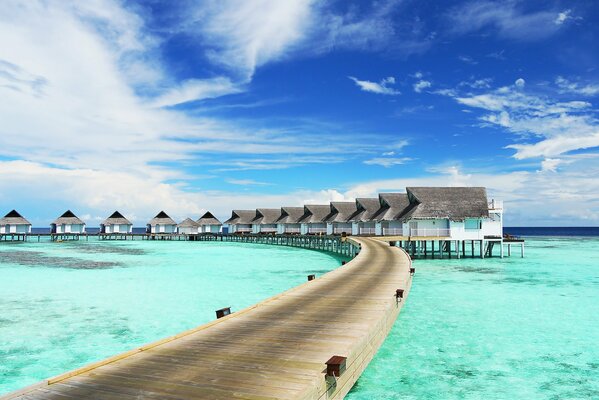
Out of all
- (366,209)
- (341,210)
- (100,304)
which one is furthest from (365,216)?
(100,304)

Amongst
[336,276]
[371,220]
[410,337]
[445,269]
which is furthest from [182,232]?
[410,337]

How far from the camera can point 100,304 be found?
19625 millimetres

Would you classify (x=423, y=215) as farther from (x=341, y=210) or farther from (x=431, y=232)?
(x=341, y=210)

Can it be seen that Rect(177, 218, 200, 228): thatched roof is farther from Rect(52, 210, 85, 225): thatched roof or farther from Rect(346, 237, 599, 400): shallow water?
Rect(346, 237, 599, 400): shallow water

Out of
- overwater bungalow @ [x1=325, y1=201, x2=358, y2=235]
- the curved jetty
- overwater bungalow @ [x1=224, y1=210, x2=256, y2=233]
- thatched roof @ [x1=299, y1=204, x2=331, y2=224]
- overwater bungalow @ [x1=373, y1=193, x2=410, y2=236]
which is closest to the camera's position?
the curved jetty

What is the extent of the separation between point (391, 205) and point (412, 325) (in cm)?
3673

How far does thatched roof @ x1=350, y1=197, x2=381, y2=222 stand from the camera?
189 feet

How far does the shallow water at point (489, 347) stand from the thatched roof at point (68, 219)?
8149cm

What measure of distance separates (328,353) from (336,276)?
11.3 metres

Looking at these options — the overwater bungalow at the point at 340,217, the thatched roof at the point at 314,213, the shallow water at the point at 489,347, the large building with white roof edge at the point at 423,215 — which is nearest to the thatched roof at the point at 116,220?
the thatched roof at the point at 314,213

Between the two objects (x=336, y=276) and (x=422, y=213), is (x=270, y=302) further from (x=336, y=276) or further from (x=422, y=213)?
(x=422, y=213)

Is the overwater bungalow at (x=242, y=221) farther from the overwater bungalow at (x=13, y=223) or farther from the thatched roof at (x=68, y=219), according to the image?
the overwater bungalow at (x=13, y=223)

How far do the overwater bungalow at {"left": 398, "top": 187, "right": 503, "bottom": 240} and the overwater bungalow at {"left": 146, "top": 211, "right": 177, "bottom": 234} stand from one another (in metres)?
64.0

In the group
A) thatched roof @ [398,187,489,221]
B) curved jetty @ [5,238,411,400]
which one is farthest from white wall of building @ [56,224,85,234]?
curved jetty @ [5,238,411,400]
